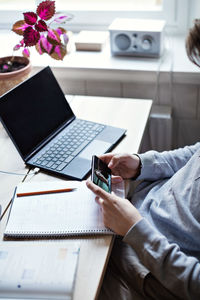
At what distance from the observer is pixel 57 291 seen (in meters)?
0.72

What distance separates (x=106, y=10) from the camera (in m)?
1.67

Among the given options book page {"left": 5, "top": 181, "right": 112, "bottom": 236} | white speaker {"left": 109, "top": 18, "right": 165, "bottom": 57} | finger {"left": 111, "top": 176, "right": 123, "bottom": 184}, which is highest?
white speaker {"left": 109, "top": 18, "right": 165, "bottom": 57}

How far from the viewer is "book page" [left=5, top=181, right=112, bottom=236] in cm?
85

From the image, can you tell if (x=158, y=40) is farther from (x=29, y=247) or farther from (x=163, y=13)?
(x=29, y=247)

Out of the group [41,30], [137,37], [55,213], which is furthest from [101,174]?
[137,37]

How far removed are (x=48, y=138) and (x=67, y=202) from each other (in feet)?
0.99

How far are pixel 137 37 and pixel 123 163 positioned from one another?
63 centimetres

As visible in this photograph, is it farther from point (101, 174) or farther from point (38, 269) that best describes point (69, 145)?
point (38, 269)

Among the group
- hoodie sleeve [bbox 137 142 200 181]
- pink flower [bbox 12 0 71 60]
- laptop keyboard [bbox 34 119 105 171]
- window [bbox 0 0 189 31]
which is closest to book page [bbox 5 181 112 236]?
laptop keyboard [bbox 34 119 105 171]

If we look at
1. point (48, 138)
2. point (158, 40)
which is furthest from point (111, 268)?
point (158, 40)

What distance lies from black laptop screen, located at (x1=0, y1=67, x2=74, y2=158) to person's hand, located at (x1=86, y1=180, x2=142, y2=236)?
0.94 feet

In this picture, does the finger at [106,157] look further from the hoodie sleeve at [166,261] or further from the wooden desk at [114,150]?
the hoodie sleeve at [166,261]

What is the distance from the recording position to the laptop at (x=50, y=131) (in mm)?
1058

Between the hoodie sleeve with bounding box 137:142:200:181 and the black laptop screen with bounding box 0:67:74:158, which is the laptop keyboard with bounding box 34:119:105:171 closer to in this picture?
the black laptop screen with bounding box 0:67:74:158
